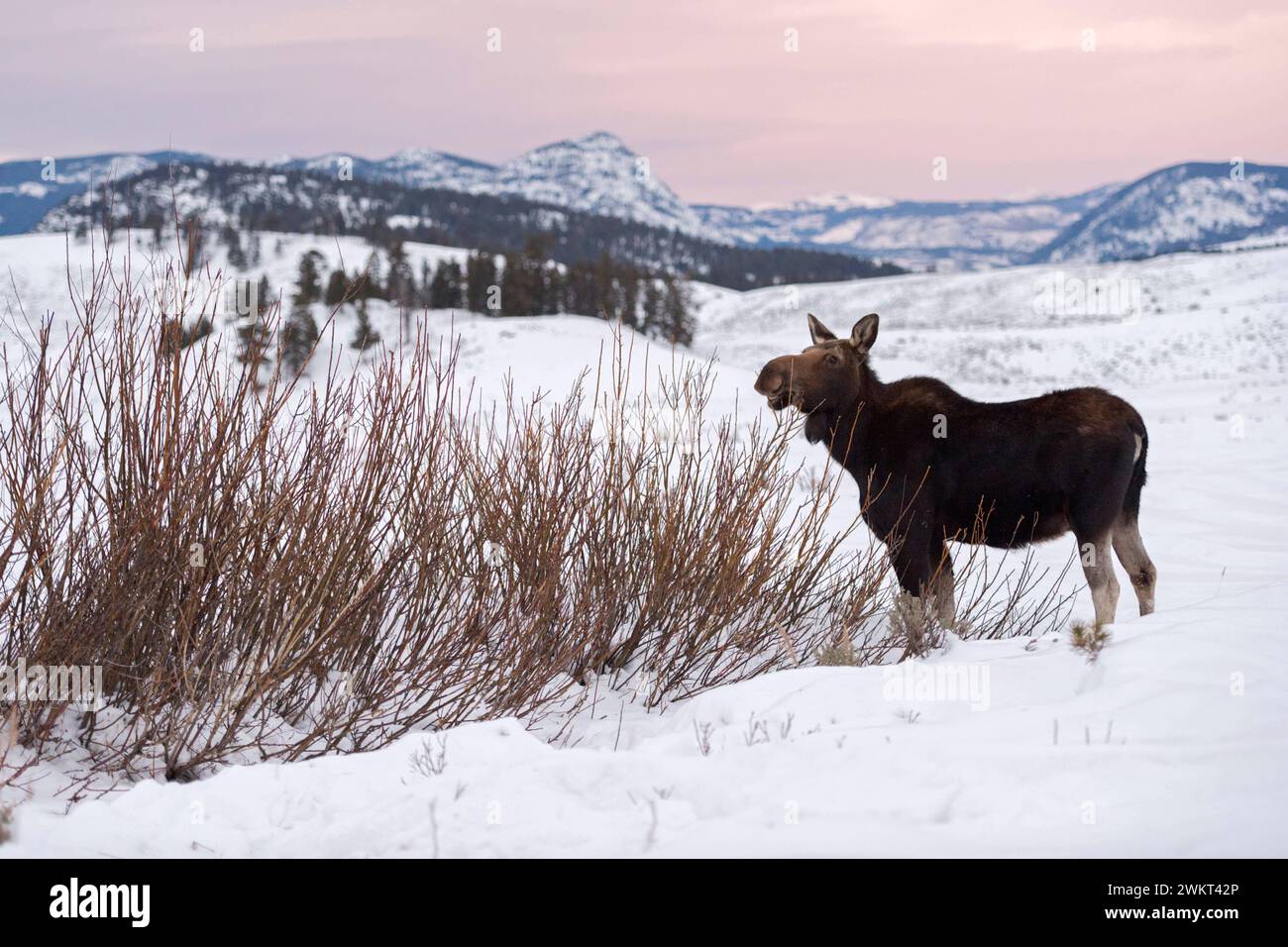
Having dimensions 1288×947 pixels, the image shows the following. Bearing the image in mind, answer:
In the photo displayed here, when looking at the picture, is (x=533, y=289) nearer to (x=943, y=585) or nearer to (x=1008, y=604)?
(x=1008, y=604)

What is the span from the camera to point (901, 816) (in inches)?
98.9

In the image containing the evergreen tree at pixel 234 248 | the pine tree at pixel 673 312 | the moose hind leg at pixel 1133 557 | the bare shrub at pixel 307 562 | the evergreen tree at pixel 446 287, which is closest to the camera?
the bare shrub at pixel 307 562

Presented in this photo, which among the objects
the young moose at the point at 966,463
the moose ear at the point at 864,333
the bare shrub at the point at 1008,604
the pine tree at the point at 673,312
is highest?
the pine tree at the point at 673,312

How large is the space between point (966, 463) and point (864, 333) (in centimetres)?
80

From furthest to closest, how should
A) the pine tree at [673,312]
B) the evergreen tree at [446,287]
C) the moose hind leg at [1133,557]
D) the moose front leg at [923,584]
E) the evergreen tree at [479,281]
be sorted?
the evergreen tree at [446,287] < the evergreen tree at [479,281] < the pine tree at [673,312] < the moose hind leg at [1133,557] < the moose front leg at [923,584]

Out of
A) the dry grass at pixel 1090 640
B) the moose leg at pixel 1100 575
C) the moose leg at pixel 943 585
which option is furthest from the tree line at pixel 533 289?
the dry grass at pixel 1090 640

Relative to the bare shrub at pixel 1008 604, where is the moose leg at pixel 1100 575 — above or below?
above

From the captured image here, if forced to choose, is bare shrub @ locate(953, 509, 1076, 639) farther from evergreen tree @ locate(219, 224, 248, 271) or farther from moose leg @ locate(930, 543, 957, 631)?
evergreen tree @ locate(219, 224, 248, 271)

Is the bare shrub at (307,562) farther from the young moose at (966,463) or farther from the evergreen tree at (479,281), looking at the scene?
the evergreen tree at (479,281)

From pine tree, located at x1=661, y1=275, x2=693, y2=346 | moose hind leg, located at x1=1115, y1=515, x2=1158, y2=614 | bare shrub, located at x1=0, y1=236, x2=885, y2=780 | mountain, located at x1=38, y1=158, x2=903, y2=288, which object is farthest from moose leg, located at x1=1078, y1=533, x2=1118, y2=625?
mountain, located at x1=38, y1=158, x2=903, y2=288

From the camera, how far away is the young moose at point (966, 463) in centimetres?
448

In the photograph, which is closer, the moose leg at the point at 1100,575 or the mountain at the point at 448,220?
the moose leg at the point at 1100,575

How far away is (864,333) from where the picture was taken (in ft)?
16.0

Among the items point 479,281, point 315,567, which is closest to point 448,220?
point 479,281
